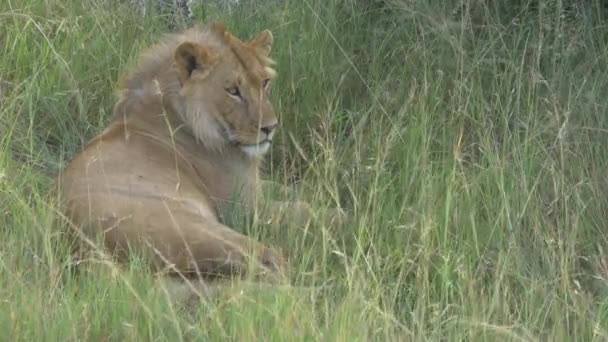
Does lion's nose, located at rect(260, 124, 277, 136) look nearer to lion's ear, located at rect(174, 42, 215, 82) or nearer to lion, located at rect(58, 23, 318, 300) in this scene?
lion, located at rect(58, 23, 318, 300)

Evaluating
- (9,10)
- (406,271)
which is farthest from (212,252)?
(9,10)

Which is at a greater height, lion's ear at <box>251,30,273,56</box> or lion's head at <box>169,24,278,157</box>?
lion's ear at <box>251,30,273,56</box>

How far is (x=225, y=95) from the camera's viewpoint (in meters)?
4.72

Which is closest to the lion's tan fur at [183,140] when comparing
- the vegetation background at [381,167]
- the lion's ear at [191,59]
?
the lion's ear at [191,59]

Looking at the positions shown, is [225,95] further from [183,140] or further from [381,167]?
[381,167]

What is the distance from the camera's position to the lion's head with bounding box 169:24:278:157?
4703mm

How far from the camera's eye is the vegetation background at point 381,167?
11.1 ft

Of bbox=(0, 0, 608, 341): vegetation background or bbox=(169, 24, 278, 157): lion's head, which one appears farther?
bbox=(169, 24, 278, 157): lion's head

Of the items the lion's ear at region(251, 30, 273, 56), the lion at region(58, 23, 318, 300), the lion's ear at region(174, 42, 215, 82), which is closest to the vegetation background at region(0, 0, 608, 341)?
the lion at region(58, 23, 318, 300)

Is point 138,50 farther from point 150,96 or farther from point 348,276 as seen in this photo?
point 348,276

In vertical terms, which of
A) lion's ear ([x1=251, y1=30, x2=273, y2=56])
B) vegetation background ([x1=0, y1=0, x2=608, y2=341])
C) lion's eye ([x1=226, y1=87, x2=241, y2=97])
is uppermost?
lion's ear ([x1=251, y1=30, x2=273, y2=56])

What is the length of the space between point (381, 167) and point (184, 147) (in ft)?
3.22

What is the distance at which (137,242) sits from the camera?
13.1 feet

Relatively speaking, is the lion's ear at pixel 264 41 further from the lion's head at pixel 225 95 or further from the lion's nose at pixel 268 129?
the lion's nose at pixel 268 129
